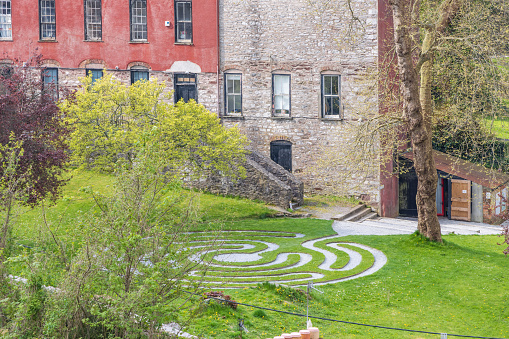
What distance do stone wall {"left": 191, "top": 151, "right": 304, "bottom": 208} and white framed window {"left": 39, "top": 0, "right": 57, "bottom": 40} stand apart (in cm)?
1078

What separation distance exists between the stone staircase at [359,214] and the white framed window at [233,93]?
7642 millimetres

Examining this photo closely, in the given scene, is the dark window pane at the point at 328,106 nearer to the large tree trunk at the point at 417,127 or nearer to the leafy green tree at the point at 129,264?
the large tree trunk at the point at 417,127

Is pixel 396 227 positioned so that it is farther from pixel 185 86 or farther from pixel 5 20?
pixel 5 20

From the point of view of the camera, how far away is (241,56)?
2673 cm

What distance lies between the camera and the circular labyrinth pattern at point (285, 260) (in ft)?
49.9

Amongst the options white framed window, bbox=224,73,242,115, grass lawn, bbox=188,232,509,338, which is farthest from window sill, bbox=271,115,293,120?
grass lawn, bbox=188,232,509,338

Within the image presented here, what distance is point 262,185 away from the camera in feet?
80.6

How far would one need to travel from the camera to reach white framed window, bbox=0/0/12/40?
27078 mm

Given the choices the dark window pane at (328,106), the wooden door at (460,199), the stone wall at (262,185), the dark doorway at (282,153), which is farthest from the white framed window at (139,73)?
the wooden door at (460,199)

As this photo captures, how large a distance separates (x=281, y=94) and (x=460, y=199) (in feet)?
33.0

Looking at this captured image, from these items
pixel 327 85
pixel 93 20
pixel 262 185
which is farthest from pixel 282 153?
pixel 93 20

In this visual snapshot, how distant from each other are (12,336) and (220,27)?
2108cm

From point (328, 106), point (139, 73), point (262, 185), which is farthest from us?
point (139, 73)

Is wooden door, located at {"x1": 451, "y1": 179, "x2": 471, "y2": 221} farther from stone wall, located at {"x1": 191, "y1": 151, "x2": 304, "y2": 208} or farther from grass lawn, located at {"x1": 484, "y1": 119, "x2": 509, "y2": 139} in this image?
stone wall, located at {"x1": 191, "y1": 151, "x2": 304, "y2": 208}
